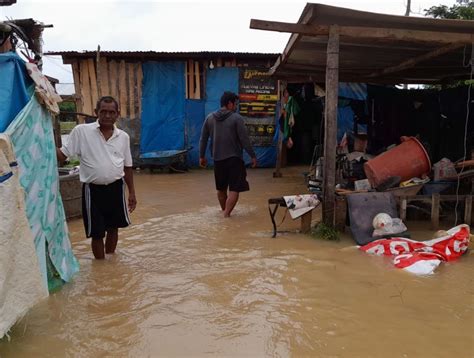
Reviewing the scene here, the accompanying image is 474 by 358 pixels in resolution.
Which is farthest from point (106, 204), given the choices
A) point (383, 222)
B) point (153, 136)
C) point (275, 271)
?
point (153, 136)

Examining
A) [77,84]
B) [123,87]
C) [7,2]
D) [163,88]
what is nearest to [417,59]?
[7,2]

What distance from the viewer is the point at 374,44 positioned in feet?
19.1

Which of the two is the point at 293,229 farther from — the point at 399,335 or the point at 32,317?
the point at 32,317

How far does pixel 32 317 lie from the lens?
3.08m

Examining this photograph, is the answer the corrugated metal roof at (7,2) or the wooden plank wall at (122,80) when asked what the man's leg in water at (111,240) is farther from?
the wooden plank wall at (122,80)

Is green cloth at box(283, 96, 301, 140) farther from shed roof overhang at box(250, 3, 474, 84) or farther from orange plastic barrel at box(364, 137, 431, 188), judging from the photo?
orange plastic barrel at box(364, 137, 431, 188)

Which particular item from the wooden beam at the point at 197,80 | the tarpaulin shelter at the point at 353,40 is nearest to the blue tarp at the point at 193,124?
the wooden beam at the point at 197,80

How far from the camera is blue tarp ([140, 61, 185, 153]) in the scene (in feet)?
40.0

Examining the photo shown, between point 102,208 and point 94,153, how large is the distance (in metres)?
0.53

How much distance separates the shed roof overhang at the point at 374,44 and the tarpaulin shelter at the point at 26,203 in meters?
2.42

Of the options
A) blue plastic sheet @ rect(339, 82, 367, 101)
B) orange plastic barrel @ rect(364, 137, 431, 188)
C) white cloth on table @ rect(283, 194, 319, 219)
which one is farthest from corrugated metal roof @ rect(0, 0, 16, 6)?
blue plastic sheet @ rect(339, 82, 367, 101)

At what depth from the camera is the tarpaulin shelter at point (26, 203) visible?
2.50 m

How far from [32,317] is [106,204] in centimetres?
126

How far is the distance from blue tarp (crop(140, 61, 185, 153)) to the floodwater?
7415mm
